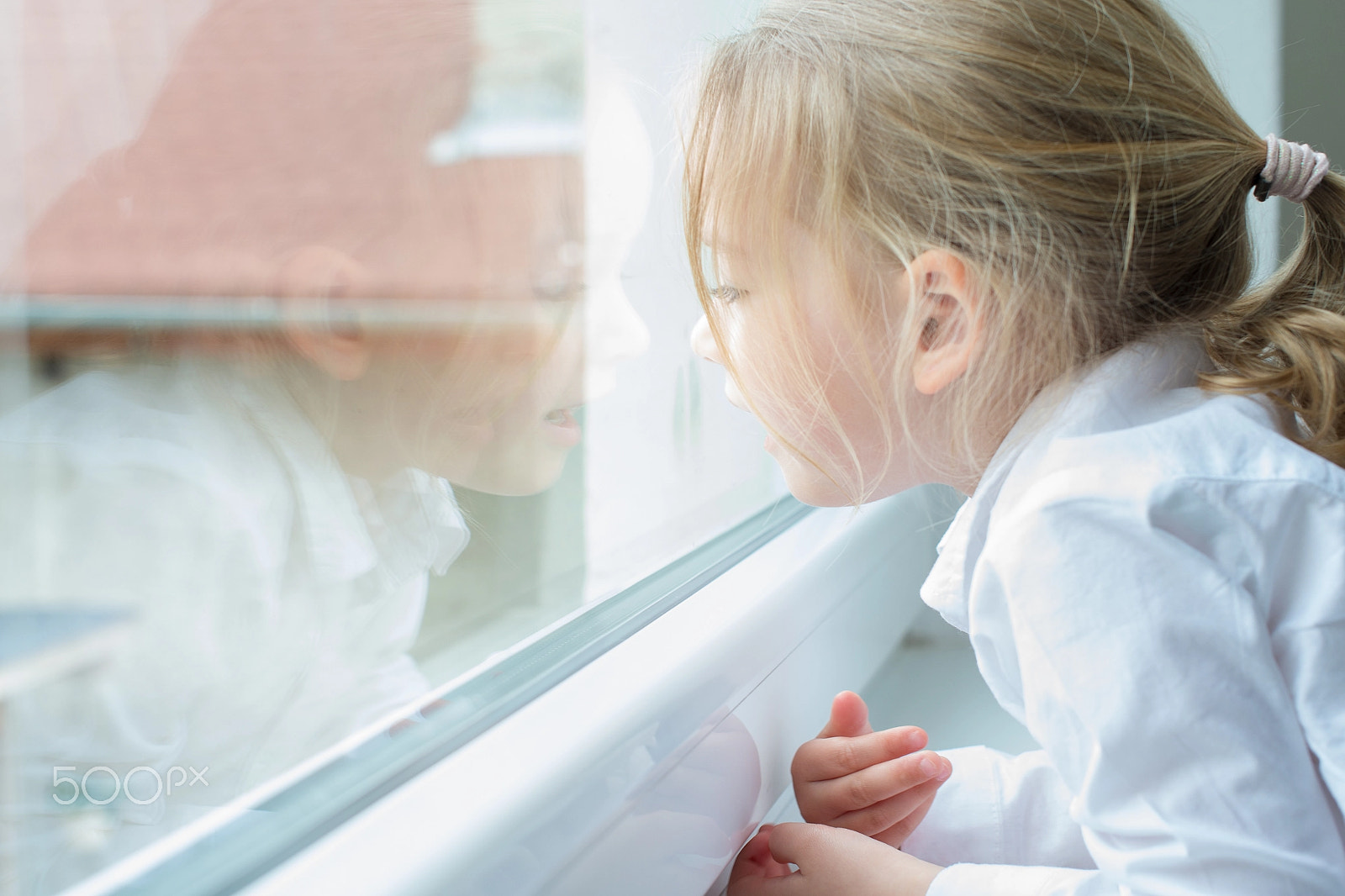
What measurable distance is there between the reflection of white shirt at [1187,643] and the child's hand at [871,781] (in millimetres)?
107

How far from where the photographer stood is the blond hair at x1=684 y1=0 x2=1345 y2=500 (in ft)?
1.66

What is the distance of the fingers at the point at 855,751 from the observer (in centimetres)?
58

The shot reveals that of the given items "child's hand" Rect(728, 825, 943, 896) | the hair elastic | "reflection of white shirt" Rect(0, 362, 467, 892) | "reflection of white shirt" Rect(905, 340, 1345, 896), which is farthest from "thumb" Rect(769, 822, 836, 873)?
the hair elastic

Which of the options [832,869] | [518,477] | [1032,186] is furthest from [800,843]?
[1032,186]

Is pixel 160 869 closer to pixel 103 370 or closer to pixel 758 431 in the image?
pixel 103 370

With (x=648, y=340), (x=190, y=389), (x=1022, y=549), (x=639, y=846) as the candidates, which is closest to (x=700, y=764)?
(x=639, y=846)

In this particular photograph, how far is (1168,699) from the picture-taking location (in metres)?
0.40

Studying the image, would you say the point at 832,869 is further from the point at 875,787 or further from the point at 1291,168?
the point at 1291,168

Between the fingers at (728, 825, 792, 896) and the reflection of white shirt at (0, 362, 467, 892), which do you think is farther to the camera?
the fingers at (728, 825, 792, 896)

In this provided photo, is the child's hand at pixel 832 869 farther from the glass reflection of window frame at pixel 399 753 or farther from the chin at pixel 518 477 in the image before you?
the chin at pixel 518 477

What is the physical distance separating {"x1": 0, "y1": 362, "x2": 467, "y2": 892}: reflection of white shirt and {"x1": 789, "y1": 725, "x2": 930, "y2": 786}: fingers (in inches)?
10.5

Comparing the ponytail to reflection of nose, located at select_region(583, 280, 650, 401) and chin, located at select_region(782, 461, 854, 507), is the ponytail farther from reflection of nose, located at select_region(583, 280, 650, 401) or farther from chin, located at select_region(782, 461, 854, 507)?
reflection of nose, located at select_region(583, 280, 650, 401)

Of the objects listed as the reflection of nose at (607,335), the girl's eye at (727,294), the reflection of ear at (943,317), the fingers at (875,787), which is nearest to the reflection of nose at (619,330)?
the reflection of nose at (607,335)

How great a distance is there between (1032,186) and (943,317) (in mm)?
88
